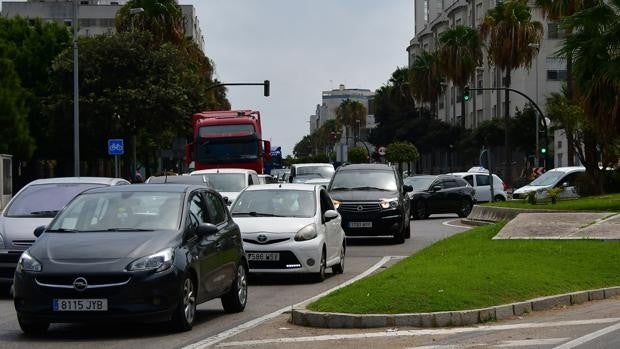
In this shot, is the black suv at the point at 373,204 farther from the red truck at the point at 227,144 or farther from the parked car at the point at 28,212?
the red truck at the point at 227,144

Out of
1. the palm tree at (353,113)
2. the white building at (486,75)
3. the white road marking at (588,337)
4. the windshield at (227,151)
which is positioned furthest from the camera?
the palm tree at (353,113)

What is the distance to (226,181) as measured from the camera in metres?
28.4

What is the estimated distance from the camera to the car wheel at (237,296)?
45.9 feet

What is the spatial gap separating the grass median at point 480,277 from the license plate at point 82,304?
8.18ft

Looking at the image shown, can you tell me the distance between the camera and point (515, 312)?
13258 mm

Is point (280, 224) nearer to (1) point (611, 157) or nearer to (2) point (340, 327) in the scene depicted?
(2) point (340, 327)

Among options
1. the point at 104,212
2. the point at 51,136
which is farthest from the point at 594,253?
the point at 51,136

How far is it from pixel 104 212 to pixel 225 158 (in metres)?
30.8

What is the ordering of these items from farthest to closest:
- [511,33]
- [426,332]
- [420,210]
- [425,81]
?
[425,81]
[511,33]
[420,210]
[426,332]

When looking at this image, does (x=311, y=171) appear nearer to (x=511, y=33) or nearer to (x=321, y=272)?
(x=511, y=33)

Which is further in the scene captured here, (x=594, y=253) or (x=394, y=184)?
(x=394, y=184)

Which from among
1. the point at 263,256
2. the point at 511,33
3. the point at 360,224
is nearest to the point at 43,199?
the point at 263,256

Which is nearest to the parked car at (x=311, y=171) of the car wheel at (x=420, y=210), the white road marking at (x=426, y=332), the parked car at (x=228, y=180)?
the car wheel at (x=420, y=210)

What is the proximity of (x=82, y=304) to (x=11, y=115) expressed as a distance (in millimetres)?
49874
